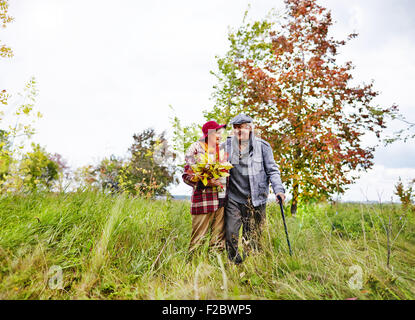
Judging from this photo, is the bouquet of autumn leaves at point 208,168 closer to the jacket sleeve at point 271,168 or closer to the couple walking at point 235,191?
the couple walking at point 235,191

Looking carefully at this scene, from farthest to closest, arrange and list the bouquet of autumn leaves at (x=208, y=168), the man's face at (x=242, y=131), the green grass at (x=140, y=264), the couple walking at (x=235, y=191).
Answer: the man's face at (x=242, y=131)
the couple walking at (x=235, y=191)
the bouquet of autumn leaves at (x=208, y=168)
the green grass at (x=140, y=264)

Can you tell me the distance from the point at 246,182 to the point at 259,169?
0.27 meters

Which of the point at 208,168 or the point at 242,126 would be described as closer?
the point at 208,168

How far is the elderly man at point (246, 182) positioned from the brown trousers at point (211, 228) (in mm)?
93

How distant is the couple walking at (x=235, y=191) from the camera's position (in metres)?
3.25

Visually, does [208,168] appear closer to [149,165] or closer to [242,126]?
[242,126]

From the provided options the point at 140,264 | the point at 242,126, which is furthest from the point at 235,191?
the point at 140,264

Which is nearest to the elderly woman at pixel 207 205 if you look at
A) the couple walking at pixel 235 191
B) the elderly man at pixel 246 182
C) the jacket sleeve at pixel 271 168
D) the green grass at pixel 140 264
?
the couple walking at pixel 235 191

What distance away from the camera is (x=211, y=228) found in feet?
11.1

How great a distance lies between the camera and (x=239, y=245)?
11.1 ft

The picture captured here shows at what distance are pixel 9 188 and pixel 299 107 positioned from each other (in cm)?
570
